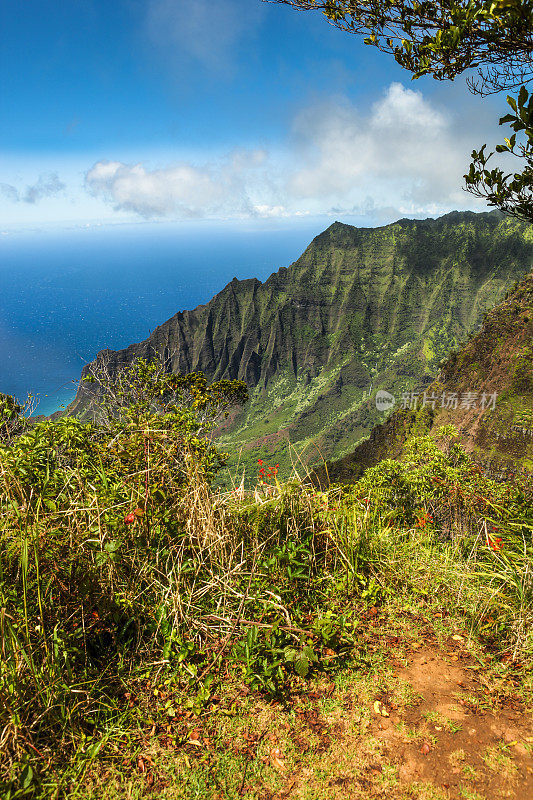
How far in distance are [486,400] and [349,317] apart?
9874 centimetres

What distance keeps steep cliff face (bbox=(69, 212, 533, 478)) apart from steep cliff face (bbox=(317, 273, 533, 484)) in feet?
147

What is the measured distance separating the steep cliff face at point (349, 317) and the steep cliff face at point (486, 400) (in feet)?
147

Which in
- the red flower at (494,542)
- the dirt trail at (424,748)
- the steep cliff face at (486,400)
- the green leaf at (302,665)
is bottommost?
the steep cliff face at (486,400)

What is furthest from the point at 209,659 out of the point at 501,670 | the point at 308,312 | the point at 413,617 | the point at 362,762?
the point at 308,312

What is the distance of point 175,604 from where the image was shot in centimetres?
316

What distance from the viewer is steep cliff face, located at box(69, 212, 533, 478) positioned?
130 metres

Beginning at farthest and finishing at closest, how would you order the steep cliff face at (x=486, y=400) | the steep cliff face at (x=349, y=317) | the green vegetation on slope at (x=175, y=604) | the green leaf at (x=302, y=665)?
the steep cliff face at (x=349, y=317) → the steep cliff face at (x=486, y=400) → the green leaf at (x=302, y=665) → the green vegetation on slope at (x=175, y=604)

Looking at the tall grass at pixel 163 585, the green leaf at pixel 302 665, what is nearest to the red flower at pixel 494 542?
the tall grass at pixel 163 585

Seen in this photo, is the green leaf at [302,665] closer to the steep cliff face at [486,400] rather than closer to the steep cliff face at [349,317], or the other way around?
the steep cliff face at [486,400]

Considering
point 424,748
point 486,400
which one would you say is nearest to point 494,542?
point 424,748

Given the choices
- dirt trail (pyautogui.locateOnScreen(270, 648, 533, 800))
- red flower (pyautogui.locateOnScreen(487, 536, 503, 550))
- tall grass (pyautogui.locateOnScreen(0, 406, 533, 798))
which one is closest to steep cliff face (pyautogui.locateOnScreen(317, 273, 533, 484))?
red flower (pyautogui.locateOnScreen(487, 536, 503, 550))

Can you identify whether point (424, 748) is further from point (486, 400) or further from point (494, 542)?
point (486, 400)

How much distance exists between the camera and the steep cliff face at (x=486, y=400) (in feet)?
165

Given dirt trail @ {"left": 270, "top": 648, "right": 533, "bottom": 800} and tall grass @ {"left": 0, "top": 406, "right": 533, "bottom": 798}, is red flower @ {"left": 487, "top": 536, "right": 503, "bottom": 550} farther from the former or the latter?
dirt trail @ {"left": 270, "top": 648, "right": 533, "bottom": 800}
